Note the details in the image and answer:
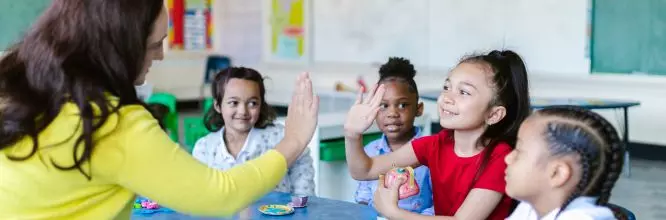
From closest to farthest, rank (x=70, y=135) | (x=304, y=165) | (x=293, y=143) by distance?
1. (x=70, y=135)
2. (x=293, y=143)
3. (x=304, y=165)

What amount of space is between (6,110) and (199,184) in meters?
0.34

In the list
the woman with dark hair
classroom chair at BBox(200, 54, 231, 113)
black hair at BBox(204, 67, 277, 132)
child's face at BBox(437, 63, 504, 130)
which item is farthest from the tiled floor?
classroom chair at BBox(200, 54, 231, 113)

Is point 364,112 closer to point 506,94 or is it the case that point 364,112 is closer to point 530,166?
point 506,94

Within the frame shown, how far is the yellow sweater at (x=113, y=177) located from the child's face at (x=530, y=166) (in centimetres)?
50

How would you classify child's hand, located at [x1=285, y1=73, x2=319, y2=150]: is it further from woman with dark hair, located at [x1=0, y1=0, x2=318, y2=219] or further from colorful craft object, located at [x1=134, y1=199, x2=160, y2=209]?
colorful craft object, located at [x1=134, y1=199, x2=160, y2=209]

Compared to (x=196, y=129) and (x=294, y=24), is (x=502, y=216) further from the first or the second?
(x=294, y=24)

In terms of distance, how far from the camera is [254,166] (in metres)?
1.55

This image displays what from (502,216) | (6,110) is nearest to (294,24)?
(502,216)

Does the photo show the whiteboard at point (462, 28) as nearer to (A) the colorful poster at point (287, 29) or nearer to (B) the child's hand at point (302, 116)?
(A) the colorful poster at point (287, 29)

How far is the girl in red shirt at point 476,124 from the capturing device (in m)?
2.07

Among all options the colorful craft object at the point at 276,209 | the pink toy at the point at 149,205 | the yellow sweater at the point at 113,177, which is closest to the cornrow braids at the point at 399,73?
the colorful craft object at the point at 276,209

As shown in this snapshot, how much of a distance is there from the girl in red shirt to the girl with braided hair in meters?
0.39

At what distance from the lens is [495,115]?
2.15 metres

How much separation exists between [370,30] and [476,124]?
672cm
